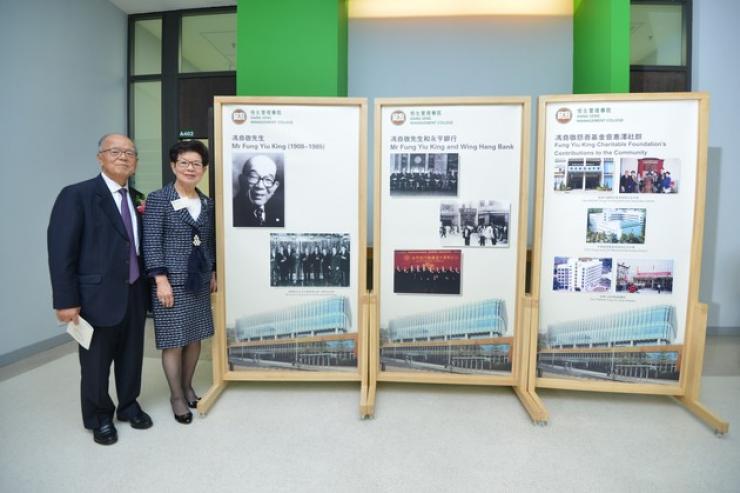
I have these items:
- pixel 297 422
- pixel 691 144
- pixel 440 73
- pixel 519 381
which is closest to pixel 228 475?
pixel 297 422

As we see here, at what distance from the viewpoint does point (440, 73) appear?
3455 mm

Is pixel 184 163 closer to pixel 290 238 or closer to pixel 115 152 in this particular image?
pixel 115 152

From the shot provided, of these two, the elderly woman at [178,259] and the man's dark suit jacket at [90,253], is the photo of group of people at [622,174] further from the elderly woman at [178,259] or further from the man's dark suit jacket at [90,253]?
the man's dark suit jacket at [90,253]

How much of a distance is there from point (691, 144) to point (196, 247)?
10.2 feet

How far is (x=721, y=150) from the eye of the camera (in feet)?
11.4

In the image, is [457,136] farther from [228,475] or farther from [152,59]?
[152,59]

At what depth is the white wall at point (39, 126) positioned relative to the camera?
2.95 m

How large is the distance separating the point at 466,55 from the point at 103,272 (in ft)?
11.2

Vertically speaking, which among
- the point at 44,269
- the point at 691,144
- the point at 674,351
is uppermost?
the point at 691,144

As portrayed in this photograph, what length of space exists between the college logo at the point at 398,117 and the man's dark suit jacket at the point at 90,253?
1.72 meters

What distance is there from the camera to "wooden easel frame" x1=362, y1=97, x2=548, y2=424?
2295 millimetres

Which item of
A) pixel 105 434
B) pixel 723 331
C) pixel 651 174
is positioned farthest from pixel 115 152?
pixel 723 331

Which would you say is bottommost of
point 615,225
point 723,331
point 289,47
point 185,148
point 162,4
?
point 723,331

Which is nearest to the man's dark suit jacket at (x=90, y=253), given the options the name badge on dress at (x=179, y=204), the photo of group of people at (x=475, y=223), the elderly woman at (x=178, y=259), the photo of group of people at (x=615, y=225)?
the elderly woman at (x=178, y=259)
